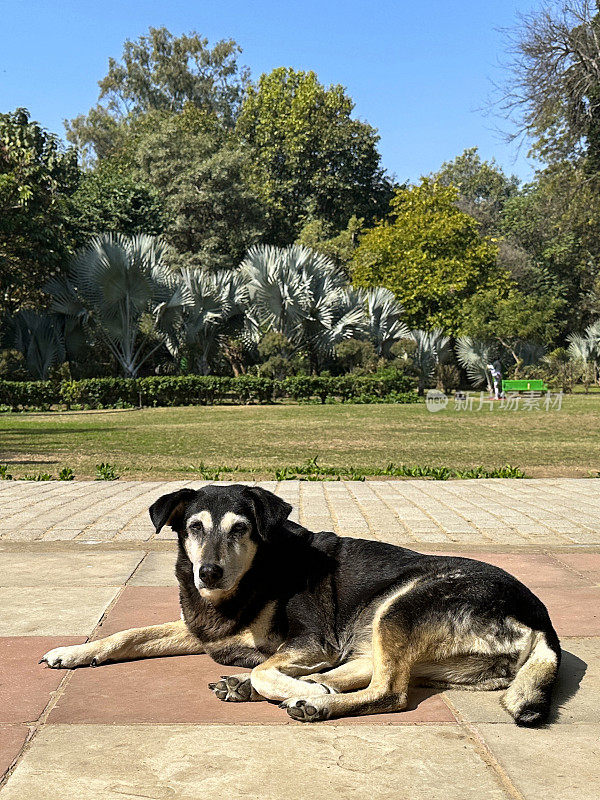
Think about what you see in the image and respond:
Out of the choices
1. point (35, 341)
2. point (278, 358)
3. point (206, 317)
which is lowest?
point (278, 358)

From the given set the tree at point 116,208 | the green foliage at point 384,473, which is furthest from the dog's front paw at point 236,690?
the tree at point 116,208

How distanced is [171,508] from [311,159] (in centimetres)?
5722

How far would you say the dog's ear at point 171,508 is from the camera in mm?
3805

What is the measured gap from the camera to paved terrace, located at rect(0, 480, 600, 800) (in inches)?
108

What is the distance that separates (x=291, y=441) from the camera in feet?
56.1

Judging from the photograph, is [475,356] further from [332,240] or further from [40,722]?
[40,722]

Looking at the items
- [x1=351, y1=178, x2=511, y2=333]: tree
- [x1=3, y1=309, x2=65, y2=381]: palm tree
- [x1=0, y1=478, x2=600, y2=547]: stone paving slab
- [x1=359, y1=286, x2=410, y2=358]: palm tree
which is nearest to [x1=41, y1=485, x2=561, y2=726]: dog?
[x1=0, y1=478, x2=600, y2=547]: stone paving slab

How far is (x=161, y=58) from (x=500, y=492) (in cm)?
6520

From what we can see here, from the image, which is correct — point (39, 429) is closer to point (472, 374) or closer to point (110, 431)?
point (110, 431)

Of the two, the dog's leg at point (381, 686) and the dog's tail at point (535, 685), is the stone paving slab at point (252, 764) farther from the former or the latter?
the dog's tail at point (535, 685)

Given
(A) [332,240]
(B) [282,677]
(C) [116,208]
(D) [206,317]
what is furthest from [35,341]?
(B) [282,677]

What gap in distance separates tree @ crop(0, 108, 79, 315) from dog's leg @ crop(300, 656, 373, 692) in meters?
28.8

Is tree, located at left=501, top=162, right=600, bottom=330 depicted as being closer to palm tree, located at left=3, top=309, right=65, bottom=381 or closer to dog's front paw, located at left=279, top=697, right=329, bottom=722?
palm tree, located at left=3, top=309, right=65, bottom=381

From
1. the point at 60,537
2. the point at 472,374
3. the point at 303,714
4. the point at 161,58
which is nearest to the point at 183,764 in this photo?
the point at 303,714
